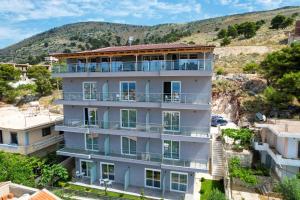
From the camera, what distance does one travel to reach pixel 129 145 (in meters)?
22.4

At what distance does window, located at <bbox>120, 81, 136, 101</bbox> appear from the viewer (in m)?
21.7

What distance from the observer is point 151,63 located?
20281 millimetres

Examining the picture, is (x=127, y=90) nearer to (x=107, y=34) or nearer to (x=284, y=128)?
(x=284, y=128)

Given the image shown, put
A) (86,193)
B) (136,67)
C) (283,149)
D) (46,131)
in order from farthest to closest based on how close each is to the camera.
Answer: (46,131)
(283,149)
(136,67)
(86,193)

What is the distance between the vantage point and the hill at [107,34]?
128 m

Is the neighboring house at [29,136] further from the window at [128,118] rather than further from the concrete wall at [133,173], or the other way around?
the window at [128,118]

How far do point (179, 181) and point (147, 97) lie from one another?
797cm

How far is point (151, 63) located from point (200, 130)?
7.09 m

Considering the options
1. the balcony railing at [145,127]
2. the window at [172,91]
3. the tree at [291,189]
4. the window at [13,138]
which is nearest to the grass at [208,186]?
the balcony railing at [145,127]

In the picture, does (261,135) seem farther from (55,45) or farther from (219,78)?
(55,45)

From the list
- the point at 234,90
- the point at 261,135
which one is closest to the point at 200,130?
the point at 261,135

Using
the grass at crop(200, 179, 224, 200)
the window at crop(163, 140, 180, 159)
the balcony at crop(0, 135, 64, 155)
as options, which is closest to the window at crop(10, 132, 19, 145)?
the balcony at crop(0, 135, 64, 155)

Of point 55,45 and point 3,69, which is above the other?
point 55,45

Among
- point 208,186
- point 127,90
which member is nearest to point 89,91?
point 127,90
